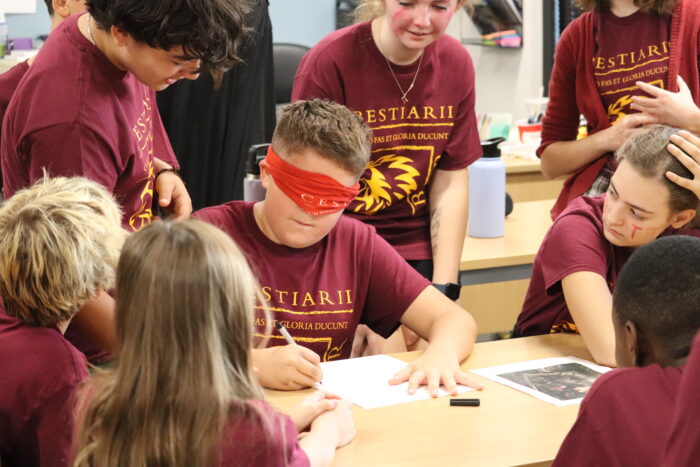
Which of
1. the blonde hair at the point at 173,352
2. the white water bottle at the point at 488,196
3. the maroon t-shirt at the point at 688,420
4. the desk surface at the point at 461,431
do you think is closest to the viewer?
the maroon t-shirt at the point at 688,420

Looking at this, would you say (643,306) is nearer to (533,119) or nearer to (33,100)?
(33,100)

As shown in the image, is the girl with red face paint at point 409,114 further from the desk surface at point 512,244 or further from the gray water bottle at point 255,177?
the desk surface at point 512,244

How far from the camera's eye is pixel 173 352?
1266 millimetres

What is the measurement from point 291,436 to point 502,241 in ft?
6.86

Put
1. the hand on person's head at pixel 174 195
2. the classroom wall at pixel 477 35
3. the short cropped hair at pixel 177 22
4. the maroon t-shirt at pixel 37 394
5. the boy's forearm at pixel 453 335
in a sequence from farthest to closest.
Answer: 1. the classroom wall at pixel 477 35
2. the hand on person's head at pixel 174 195
3. the boy's forearm at pixel 453 335
4. the short cropped hair at pixel 177 22
5. the maroon t-shirt at pixel 37 394

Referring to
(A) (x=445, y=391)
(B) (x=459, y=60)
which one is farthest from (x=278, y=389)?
(B) (x=459, y=60)

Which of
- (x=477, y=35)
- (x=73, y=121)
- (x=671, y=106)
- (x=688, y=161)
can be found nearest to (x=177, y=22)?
(x=73, y=121)

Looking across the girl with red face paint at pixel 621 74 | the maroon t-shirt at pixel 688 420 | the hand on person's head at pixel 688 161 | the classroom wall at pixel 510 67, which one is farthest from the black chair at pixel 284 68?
the maroon t-shirt at pixel 688 420

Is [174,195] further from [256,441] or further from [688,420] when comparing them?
[688,420]

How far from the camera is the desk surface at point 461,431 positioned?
1596 millimetres

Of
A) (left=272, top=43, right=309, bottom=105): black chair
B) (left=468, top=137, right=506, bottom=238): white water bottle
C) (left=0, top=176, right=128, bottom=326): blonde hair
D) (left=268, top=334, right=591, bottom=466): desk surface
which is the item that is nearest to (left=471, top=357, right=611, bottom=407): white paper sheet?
(left=268, top=334, right=591, bottom=466): desk surface

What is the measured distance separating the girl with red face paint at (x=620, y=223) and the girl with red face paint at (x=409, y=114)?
43 centimetres

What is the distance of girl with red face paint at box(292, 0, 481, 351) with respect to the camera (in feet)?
8.18

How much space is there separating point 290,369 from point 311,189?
16.2 inches
